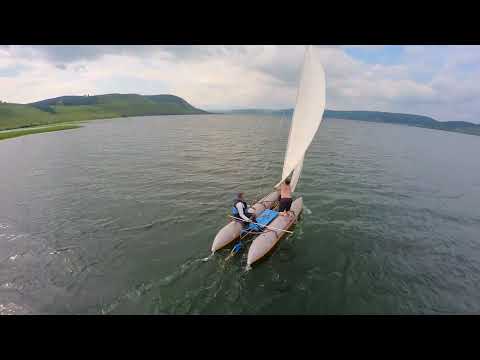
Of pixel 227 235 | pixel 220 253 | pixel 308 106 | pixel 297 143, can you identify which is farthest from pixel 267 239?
pixel 308 106

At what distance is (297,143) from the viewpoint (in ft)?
50.9

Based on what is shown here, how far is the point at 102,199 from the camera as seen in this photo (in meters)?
20.7

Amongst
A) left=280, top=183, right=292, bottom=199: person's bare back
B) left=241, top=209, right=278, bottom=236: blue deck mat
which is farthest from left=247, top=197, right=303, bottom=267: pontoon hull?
left=280, top=183, right=292, bottom=199: person's bare back

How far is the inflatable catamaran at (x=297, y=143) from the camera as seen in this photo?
13.0 metres

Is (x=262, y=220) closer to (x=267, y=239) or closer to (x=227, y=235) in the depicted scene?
(x=267, y=239)

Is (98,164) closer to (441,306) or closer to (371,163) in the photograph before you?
(441,306)

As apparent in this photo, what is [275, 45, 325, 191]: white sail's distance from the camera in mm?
14773

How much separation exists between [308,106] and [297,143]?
272 cm

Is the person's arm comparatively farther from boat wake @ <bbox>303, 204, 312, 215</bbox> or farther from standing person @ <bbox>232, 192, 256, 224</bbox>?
boat wake @ <bbox>303, 204, 312, 215</bbox>

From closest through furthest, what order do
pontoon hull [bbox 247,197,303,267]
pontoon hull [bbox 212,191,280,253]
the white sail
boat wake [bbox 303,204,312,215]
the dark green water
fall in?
the dark green water < pontoon hull [bbox 247,197,303,267] < pontoon hull [bbox 212,191,280,253] < the white sail < boat wake [bbox 303,204,312,215]

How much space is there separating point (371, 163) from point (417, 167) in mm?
8206

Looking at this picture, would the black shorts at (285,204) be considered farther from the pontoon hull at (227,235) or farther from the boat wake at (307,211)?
the boat wake at (307,211)

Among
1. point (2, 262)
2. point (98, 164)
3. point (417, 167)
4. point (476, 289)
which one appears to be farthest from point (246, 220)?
point (417, 167)
